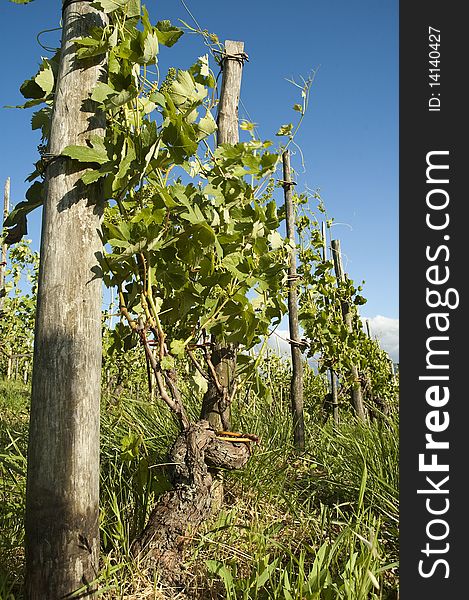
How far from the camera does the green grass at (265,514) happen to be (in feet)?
6.75

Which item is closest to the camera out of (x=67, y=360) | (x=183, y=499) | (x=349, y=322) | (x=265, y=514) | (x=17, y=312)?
(x=67, y=360)

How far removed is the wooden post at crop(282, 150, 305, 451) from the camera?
398cm

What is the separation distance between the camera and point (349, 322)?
590 cm

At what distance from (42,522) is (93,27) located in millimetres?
1728

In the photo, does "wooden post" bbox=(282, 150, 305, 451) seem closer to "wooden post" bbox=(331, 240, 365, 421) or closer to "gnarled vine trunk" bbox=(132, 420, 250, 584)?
"wooden post" bbox=(331, 240, 365, 421)

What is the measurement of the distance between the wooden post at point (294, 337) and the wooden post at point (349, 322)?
2.57 feet

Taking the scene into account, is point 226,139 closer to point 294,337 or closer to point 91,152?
point 91,152

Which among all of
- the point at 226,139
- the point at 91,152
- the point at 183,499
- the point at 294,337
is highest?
the point at 226,139

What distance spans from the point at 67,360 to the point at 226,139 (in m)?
1.76

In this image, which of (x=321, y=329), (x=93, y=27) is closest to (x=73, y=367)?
(x=93, y=27)

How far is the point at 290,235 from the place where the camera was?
179 inches

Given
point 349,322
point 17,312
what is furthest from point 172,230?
point 17,312

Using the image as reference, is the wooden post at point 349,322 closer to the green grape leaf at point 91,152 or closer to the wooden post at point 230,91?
the wooden post at point 230,91

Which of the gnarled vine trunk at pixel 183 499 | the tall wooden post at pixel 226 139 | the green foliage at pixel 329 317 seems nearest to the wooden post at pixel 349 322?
the green foliage at pixel 329 317
